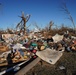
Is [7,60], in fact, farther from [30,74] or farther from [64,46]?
[64,46]

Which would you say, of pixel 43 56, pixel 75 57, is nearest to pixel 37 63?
pixel 43 56

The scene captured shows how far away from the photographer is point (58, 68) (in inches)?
175

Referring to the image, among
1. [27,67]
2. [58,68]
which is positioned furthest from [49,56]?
[27,67]

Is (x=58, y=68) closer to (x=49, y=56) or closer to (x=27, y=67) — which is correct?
(x=49, y=56)

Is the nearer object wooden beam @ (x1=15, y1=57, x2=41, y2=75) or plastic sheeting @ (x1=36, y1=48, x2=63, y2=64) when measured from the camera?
wooden beam @ (x1=15, y1=57, x2=41, y2=75)

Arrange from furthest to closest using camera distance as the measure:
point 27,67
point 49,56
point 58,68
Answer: point 49,56, point 58,68, point 27,67

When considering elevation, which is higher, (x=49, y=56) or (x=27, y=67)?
(x=49, y=56)

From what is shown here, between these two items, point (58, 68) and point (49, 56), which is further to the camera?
point (49, 56)

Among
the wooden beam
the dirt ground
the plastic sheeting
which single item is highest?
the plastic sheeting

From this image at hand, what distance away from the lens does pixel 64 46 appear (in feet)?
22.4

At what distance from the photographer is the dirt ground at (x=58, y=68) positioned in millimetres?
4058

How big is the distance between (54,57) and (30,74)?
1.31 metres

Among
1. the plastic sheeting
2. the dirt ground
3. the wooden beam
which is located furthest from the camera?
the plastic sheeting

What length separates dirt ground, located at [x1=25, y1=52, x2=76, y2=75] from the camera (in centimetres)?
406
